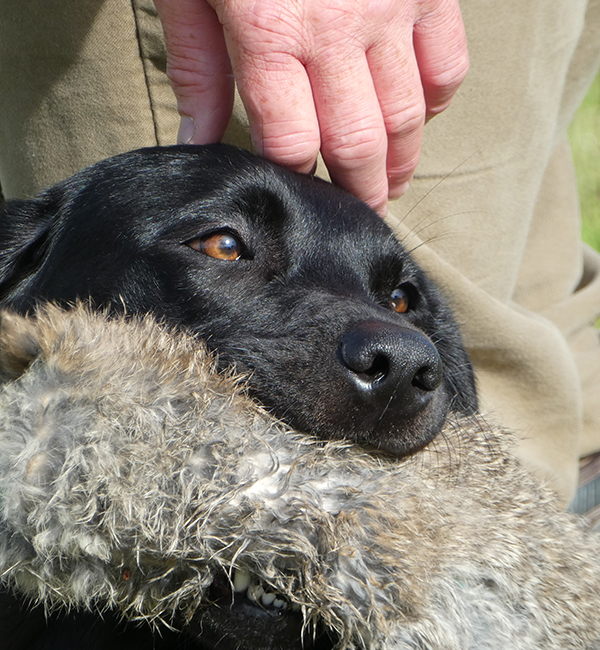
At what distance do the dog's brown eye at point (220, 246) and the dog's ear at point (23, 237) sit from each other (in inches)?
23.5

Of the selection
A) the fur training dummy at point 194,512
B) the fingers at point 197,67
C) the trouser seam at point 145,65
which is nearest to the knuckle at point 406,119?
the fingers at point 197,67

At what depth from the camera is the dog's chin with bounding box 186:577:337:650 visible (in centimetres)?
117

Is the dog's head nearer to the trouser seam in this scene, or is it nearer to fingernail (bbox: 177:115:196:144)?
fingernail (bbox: 177:115:196:144)

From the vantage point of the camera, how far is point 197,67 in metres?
2.05

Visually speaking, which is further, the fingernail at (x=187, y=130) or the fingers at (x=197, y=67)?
the fingernail at (x=187, y=130)

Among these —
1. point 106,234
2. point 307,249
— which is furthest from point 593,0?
point 106,234

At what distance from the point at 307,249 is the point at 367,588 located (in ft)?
3.56

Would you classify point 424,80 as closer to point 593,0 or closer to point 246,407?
point 246,407

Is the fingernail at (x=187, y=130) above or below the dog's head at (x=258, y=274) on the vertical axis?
above

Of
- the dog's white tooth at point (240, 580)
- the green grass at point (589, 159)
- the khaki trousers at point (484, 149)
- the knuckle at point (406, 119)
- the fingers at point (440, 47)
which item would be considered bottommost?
the green grass at point (589, 159)

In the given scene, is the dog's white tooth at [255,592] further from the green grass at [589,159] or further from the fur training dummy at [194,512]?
the green grass at [589,159]

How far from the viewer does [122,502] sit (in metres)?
1.09

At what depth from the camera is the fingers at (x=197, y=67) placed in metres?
1.98

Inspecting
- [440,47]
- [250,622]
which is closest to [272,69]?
[440,47]
